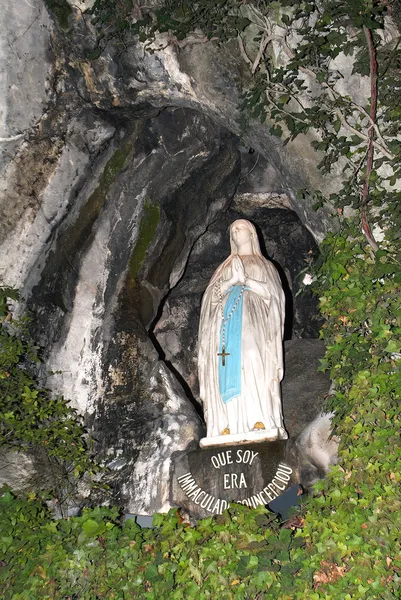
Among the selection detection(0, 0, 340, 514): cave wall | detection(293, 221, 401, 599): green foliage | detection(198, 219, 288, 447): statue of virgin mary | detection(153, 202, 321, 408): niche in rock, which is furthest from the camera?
detection(153, 202, 321, 408): niche in rock

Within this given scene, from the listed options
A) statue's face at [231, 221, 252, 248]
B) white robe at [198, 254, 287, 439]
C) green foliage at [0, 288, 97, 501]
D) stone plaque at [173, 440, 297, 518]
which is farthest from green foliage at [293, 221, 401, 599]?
green foliage at [0, 288, 97, 501]

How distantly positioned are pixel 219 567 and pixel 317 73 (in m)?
3.34

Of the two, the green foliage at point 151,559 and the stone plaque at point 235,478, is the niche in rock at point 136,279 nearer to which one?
the stone plaque at point 235,478

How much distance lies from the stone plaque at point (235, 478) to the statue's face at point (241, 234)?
1811mm

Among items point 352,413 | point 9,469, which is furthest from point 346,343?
point 9,469

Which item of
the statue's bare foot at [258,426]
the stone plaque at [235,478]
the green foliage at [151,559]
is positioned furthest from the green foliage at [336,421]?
the statue's bare foot at [258,426]

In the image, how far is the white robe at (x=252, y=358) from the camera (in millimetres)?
5586

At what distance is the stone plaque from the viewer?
5211 millimetres

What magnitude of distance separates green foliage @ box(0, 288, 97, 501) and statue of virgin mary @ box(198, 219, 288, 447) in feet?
3.44

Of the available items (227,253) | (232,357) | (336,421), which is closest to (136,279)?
(232,357)

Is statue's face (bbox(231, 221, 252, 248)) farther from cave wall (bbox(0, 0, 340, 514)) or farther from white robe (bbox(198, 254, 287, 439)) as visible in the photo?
cave wall (bbox(0, 0, 340, 514))

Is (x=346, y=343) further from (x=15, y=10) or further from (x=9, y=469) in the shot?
(x=15, y=10)

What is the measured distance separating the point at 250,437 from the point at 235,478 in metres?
0.32

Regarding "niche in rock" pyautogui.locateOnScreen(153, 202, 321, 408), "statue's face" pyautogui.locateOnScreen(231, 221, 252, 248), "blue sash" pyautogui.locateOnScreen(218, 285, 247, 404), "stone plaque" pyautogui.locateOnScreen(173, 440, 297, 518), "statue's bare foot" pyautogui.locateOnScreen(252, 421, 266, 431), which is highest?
"niche in rock" pyautogui.locateOnScreen(153, 202, 321, 408)
